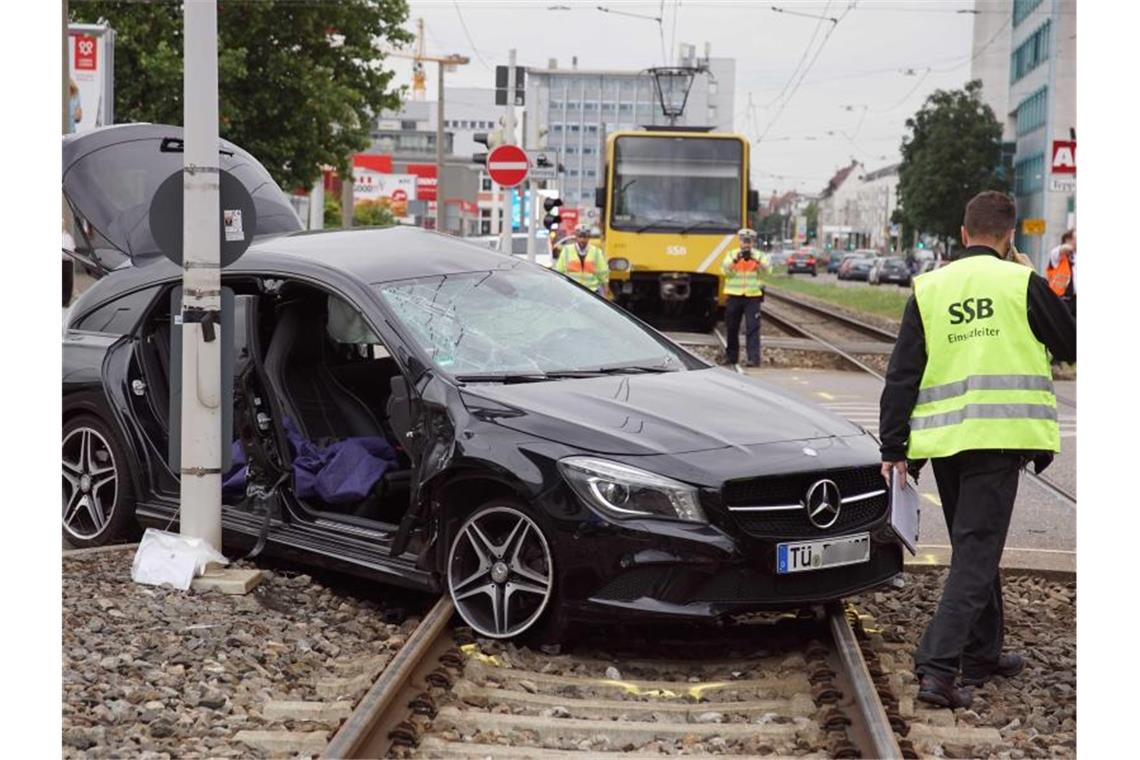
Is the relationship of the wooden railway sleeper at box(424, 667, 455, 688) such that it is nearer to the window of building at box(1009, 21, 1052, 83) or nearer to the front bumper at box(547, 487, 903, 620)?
the front bumper at box(547, 487, 903, 620)

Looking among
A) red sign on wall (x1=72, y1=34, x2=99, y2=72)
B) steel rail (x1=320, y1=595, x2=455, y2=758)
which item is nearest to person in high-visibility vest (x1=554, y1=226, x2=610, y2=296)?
red sign on wall (x1=72, y1=34, x2=99, y2=72)

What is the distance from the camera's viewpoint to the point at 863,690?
568 cm

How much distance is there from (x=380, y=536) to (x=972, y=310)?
2.74 meters

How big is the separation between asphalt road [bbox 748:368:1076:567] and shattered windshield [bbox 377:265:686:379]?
2.16m

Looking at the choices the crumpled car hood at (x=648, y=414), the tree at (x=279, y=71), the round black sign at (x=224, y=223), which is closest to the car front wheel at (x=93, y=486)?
the round black sign at (x=224, y=223)

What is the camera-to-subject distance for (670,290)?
2733cm

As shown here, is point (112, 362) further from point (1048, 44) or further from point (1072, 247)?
point (1048, 44)

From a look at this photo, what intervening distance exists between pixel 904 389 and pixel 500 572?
1713mm

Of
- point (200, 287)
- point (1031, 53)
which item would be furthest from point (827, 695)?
point (1031, 53)

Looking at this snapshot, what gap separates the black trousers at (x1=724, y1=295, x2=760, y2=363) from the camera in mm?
22094

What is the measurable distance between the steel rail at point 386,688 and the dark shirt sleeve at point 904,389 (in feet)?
5.84

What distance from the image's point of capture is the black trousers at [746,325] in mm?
22094

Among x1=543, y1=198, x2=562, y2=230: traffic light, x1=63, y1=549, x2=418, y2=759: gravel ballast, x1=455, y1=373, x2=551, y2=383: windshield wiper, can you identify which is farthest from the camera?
x1=543, y1=198, x2=562, y2=230: traffic light

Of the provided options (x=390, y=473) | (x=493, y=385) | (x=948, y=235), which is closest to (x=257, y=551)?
(x=390, y=473)
